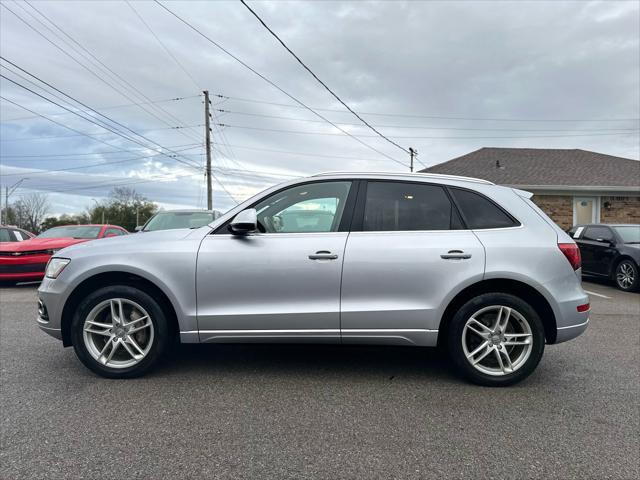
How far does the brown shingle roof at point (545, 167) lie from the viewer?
58.1ft

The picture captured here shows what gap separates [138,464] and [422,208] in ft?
8.79

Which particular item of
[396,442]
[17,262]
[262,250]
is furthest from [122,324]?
[17,262]

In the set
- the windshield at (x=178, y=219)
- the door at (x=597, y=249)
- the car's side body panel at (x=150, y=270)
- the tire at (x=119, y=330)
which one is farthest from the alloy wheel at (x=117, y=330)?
the door at (x=597, y=249)

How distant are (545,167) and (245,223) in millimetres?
19958

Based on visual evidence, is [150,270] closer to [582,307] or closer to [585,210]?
[582,307]

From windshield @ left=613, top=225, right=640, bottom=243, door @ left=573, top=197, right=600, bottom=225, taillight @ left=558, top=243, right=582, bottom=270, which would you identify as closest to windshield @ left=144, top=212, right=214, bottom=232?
taillight @ left=558, top=243, right=582, bottom=270

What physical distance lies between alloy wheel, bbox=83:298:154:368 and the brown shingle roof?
17241 mm

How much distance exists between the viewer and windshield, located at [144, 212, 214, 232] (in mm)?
8656

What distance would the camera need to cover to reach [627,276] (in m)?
8.74

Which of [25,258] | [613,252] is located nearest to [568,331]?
[613,252]

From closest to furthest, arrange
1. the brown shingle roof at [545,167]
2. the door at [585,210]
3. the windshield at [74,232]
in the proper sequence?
the windshield at [74,232] → the door at [585,210] → the brown shingle roof at [545,167]

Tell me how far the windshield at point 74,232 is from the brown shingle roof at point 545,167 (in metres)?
14.8

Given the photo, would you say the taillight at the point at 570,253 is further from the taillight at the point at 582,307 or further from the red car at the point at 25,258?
the red car at the point at 25,258

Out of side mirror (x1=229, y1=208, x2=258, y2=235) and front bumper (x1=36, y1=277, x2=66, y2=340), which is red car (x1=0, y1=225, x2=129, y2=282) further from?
side mirror (x1=229, y1=208, x2=258, y2=235)
